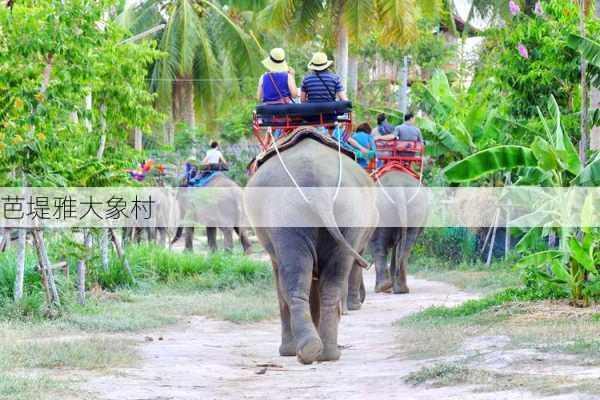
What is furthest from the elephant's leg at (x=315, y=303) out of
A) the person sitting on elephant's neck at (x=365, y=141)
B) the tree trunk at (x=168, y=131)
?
the tree trunk at (x=168, y=131)

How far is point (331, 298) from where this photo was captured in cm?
1016

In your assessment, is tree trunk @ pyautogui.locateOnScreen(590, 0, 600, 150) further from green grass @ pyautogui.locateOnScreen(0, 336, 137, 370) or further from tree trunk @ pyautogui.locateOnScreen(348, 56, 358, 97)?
tree trunk @ pyautogui.locateOnScreen(348, 56, 358, 97)

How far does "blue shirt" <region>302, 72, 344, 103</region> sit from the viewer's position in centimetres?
1162

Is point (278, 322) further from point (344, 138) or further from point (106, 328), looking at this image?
point (344, 138)

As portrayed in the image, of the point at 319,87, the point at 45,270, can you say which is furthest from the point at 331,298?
the point at 45,270

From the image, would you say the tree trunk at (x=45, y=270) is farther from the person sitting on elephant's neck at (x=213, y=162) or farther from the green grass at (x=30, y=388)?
the person sitting on elephant's neck at (x=213, y=162)

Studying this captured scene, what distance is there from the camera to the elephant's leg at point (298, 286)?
31.4 ft

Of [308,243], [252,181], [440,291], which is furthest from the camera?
[440,291]

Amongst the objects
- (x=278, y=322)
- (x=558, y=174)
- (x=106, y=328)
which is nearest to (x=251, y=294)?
(x=278, y=322)

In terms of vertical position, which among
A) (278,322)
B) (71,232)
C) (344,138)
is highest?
(344,138)

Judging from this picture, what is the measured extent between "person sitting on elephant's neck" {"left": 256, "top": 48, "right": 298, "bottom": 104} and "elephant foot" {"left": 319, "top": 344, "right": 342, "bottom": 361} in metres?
2.81

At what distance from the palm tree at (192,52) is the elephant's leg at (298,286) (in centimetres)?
2711

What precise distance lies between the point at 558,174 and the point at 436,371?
14.9 ft

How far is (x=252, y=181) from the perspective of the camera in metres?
10.9
